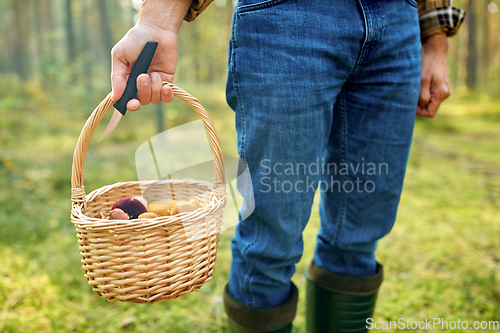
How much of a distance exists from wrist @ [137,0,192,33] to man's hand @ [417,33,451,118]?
737 millimetres

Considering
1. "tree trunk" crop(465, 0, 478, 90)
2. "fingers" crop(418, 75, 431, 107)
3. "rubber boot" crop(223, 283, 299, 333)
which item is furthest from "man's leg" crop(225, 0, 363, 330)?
"tree trunk" crop(465, 0, 478, 90)

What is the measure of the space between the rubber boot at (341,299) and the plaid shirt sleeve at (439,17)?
30.3 inches

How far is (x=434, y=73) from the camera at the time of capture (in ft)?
3.09

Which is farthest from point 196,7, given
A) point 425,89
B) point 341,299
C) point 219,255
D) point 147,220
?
point 219,255

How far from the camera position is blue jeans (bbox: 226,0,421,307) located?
648 mm

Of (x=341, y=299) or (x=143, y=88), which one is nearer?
(x=143, y=88)

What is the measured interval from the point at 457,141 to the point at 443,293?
424 centimetres

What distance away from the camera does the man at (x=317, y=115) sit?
650 mm

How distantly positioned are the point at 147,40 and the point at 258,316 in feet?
2.34

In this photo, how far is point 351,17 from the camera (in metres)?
0.68

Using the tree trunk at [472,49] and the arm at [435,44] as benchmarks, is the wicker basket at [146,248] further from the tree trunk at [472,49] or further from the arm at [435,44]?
the tree trunk at [472,49]

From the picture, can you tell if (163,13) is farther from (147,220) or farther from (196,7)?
(147,220)

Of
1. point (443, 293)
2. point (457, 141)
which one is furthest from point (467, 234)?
point (457, 141)

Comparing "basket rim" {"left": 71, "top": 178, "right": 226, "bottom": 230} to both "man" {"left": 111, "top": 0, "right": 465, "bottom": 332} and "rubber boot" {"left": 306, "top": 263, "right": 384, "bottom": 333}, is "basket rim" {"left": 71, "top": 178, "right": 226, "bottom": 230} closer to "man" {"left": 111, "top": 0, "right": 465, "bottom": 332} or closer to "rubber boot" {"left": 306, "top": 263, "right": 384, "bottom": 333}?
"man" {"left": 111, "top": 0, "right": 465, "bottom": 332}
